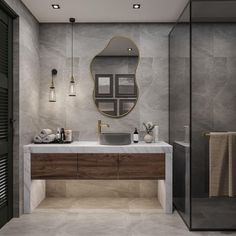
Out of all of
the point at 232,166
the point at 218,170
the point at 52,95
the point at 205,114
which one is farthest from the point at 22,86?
the point at 232,166

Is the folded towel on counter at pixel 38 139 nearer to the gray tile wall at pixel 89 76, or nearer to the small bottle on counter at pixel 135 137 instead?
the gray tile wall at pixel 89 76

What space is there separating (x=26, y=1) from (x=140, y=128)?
2184 mm

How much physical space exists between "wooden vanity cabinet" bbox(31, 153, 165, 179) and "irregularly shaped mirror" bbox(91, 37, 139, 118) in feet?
2.79

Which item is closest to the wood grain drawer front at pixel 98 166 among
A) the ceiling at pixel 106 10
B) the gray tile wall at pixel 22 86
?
the gray tile wall at pixel 22 86

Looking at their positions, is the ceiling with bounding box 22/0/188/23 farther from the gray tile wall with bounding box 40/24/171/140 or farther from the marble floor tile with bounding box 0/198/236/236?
the marble floor tile with bounding box 0/198/236/236

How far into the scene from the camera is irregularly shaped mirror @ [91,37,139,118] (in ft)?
13.8

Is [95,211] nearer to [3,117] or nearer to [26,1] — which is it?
[3,117]

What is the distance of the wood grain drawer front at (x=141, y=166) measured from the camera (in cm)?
358

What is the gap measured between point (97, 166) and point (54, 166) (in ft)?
1.69

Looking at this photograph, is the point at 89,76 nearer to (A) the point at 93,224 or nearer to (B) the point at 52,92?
(B) the point at 52,92

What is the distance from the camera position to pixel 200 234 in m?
2.92

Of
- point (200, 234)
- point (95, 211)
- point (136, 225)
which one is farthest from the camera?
point (95, 211)

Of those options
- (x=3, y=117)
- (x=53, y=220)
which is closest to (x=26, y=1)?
(x=3, y=117)

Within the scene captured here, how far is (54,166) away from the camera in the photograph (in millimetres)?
3588
